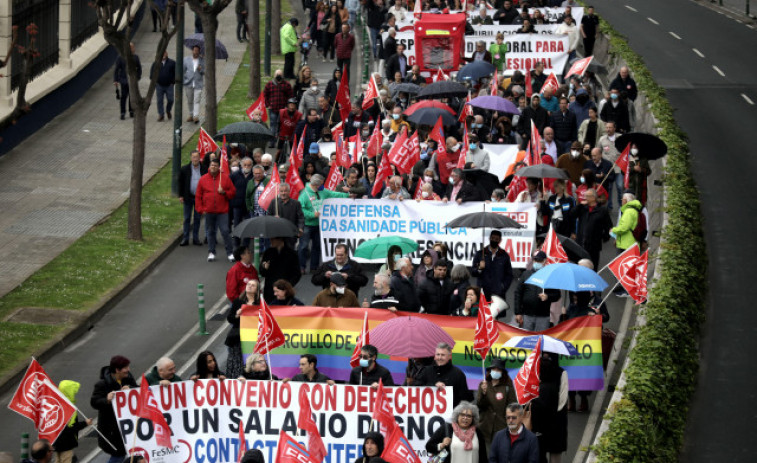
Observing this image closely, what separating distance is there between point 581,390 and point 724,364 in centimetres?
342

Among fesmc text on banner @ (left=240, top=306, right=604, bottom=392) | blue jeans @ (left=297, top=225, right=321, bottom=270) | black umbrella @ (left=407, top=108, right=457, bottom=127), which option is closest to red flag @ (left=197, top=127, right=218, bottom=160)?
blue jeans @ (left=297, top=225, right=321, bottom=270)

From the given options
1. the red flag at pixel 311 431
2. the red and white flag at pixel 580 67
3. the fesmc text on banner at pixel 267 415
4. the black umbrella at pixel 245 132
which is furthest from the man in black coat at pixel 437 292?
the red and white flag at pixel 580 67

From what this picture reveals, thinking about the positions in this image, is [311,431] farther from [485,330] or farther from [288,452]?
[485,330]

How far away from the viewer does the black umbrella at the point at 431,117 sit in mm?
27656

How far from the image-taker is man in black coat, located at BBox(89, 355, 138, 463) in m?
15.0

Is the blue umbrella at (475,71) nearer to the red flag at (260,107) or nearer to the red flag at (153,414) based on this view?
the red flag at (260,107)

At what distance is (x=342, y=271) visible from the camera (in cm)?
1970

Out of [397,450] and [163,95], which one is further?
[163,95]

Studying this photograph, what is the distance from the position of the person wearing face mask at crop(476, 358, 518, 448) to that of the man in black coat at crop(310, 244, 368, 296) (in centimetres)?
432

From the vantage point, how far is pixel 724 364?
20234 mm

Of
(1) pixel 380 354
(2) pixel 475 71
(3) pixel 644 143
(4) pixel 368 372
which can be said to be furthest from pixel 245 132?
(4) pixel 368 372

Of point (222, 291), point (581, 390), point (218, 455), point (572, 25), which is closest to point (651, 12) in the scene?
point (572, 25)

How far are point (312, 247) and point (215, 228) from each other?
2082 millimetres

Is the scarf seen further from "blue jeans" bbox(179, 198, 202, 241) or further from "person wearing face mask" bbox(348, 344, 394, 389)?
"blue jeans" bbox(179, 198, 202, 241)
